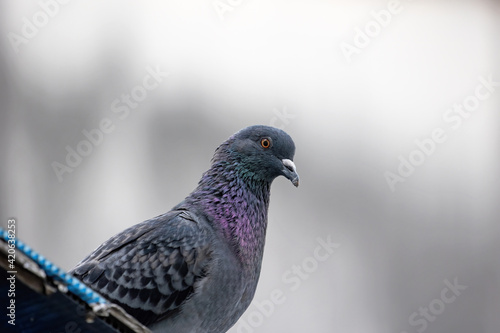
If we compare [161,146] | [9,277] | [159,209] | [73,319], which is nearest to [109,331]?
[73,319]

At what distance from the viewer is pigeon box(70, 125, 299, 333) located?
3.54 meters

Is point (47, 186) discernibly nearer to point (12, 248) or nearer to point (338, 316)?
point (338, 316)

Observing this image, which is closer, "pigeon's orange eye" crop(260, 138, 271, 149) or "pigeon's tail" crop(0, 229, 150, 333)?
"pigeon's tail" crop(0, 229, 150, 333)

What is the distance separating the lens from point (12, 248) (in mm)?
1688

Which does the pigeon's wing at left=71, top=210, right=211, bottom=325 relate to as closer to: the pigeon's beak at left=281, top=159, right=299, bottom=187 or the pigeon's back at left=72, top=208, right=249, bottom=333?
the pigeon's back at left=72, top=208, right=249, bottom=333

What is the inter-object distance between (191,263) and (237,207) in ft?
1.47

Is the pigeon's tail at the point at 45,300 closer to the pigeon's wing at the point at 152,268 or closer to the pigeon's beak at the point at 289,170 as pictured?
the pigeon's wing at the point at 152,268

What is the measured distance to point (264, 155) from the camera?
13.4 feet

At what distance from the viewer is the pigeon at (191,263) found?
11.6ft

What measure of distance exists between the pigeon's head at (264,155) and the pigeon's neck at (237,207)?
48 millimetres

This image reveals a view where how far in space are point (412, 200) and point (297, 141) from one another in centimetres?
169

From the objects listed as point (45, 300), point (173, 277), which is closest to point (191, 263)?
point (173, 277)

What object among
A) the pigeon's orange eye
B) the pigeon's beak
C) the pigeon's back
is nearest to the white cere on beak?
the pigeon's beak

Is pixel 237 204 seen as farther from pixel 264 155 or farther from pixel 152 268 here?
pixel 152 268
